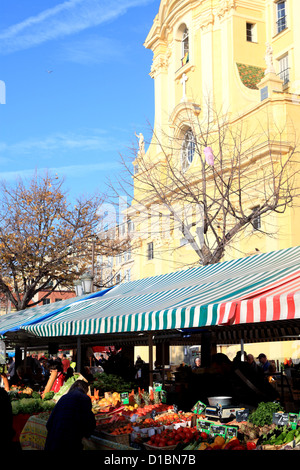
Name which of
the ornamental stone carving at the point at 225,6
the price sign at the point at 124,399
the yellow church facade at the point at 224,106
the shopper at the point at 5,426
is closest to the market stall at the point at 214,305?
the price sign at the point at 124,399

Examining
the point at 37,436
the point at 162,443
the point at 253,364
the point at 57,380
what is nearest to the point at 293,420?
the point at 162,443

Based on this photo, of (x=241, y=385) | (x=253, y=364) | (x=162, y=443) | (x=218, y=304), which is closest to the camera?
(x=218, y=304)

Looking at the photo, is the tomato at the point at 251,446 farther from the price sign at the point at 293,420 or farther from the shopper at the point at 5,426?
the shopper at the point at 5,426

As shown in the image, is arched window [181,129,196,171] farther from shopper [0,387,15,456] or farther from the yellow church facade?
shopper [0,387,15,456]

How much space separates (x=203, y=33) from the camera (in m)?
29.5

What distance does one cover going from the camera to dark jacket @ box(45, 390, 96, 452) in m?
5.61

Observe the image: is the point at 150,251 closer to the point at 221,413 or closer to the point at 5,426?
the point at 221,413

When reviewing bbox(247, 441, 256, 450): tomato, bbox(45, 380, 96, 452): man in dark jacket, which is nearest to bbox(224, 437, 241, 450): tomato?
bbox(247, 441, 256, 450): tomato

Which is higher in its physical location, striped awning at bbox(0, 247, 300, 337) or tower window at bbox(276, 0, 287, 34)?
tower window at bbox(276, 0, 287, 34)

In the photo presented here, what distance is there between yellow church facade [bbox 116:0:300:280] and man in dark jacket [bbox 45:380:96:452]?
57.0 feet

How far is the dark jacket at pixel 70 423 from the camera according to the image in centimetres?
561

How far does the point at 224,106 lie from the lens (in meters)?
27.6
